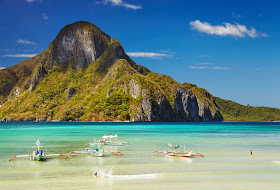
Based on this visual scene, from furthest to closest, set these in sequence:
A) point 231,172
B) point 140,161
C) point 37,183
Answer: point 140,161 < point 231,172 < point 37,183

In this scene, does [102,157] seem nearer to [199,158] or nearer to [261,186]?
[199,158]

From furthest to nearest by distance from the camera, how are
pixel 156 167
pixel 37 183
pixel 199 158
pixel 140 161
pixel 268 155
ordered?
pixel 268 155 < pixel 199 158 < pixel 140 161 < pixel 156 167 < pixel 37 183

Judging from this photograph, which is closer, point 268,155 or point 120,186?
point 120,186

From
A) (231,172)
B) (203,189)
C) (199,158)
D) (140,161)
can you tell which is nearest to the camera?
(203,189)

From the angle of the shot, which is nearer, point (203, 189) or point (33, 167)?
point (203, 189)

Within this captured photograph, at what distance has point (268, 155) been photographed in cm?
4659

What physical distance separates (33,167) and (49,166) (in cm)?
163

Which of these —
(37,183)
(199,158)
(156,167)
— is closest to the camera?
(37,183)

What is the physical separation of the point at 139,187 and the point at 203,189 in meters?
4.87

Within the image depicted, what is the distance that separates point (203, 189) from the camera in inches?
1035

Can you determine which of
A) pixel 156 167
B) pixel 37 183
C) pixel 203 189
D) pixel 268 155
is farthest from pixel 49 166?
pixel 268 155

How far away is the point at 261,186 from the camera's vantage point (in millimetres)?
27375

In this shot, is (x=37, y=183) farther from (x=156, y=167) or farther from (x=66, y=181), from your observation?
(x=156, y=167)

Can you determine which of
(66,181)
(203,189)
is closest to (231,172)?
(203,189)
